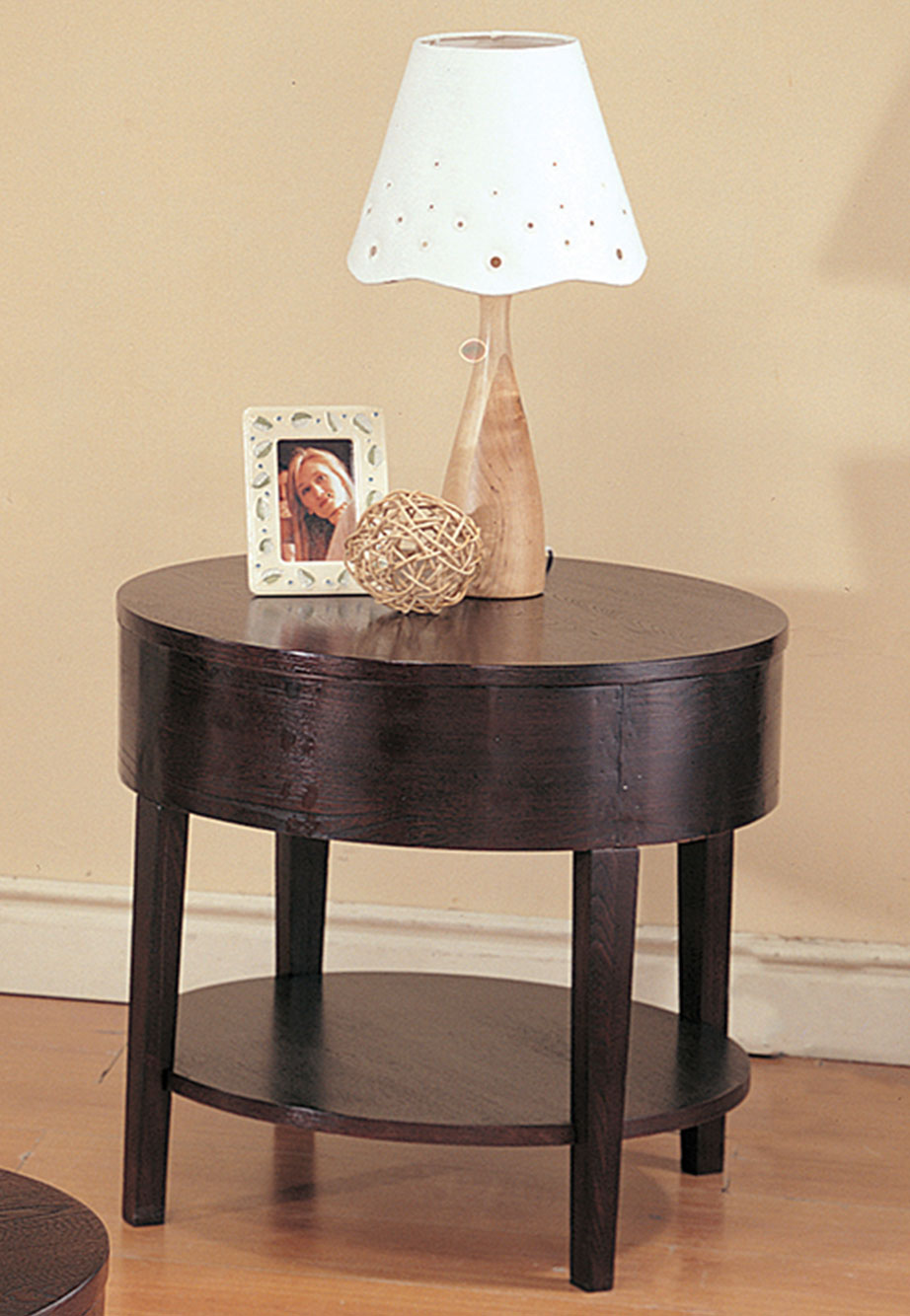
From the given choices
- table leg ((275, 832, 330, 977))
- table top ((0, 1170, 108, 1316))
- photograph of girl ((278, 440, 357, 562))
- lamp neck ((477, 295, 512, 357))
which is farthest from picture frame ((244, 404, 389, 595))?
table top ((0, 1170, 108, 1316))

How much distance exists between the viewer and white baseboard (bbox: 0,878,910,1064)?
2.06 metres

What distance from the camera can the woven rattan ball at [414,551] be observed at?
1.50 m

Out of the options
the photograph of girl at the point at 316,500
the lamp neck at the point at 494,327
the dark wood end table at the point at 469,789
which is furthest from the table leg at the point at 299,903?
the lamp neck at the point at 494,327

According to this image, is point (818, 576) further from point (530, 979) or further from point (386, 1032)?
point (386, 1032)

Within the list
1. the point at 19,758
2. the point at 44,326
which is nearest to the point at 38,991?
the point at 19,758

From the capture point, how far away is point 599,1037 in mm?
1464

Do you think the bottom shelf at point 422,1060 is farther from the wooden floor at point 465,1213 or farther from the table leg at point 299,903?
the wooden floor at point 465,1213

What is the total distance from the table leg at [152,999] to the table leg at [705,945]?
490 millimetres

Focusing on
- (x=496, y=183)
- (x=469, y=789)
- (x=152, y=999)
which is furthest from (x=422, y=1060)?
(x=496, y=183)

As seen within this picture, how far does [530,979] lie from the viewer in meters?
2.12

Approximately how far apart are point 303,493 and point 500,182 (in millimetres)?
325

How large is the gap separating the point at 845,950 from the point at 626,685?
0.79 metres

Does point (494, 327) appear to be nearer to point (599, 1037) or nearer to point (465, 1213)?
point (599, 1037)

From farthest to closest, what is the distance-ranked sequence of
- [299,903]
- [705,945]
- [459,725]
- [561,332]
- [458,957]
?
[458,957] < [561,332] < [299,903] < [705,945] < [459,725]
